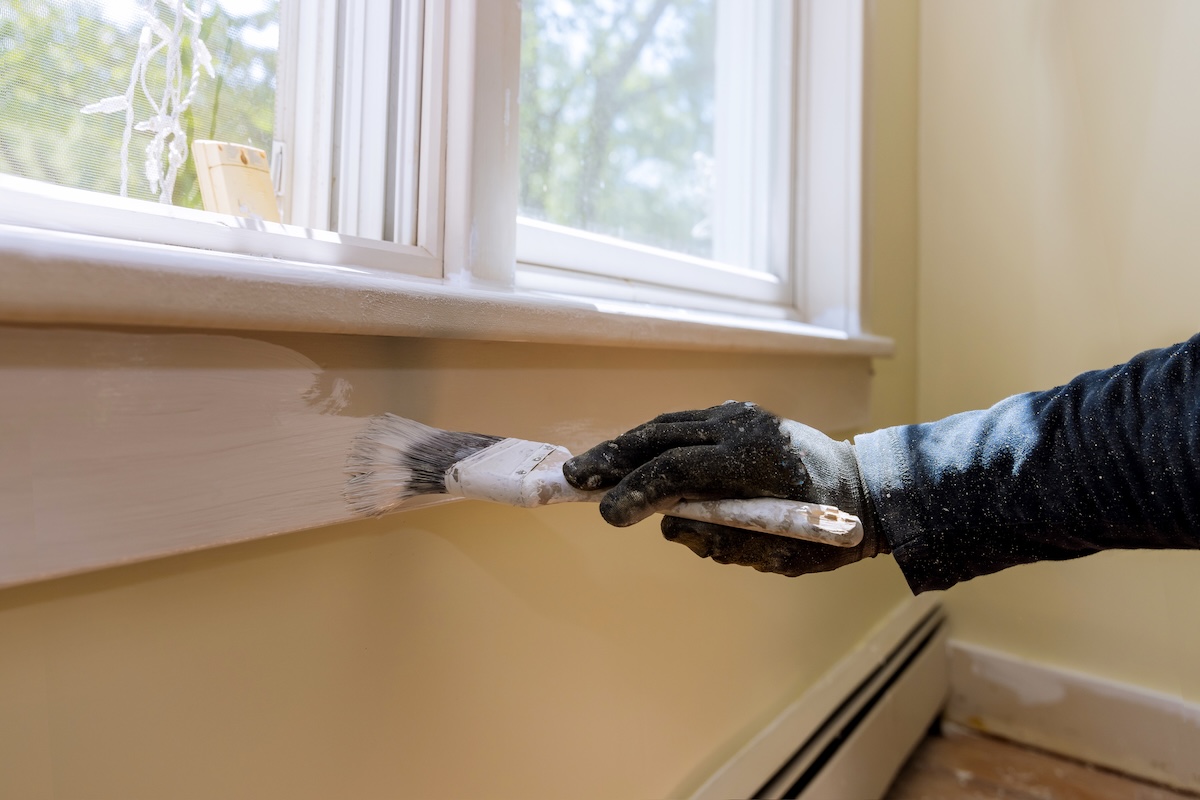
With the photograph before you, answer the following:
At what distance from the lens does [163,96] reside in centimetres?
49

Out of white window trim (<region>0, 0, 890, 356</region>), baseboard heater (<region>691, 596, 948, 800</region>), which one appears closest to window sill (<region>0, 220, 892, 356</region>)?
white window trim (<region>0, 0, 890, 356</region>)

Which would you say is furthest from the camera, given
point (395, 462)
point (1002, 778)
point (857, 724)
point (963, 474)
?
point (1002, 778)

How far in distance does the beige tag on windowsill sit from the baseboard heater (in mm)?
718

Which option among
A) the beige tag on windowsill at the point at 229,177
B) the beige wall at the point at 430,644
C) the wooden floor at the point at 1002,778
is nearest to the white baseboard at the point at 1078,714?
the wooden floor at the point at 1002,778

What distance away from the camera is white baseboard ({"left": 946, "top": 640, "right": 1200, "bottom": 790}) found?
3.89 feet

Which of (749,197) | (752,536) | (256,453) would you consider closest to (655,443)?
(752,536)

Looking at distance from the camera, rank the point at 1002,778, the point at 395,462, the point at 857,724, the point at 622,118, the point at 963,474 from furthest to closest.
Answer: the point at 1002,778, the point at 857,724, the point at 622,118, the point at 963,474, the point at 395,462

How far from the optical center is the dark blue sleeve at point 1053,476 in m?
0.53

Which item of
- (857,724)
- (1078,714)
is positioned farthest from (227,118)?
(1078,714)

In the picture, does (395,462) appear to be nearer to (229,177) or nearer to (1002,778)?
(229,177)

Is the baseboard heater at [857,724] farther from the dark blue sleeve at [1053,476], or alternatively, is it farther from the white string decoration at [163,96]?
the white string decoration at [163,96]

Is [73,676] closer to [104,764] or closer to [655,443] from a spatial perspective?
[104,764]

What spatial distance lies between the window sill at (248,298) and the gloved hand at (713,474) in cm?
13

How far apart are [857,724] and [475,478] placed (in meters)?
0.90
